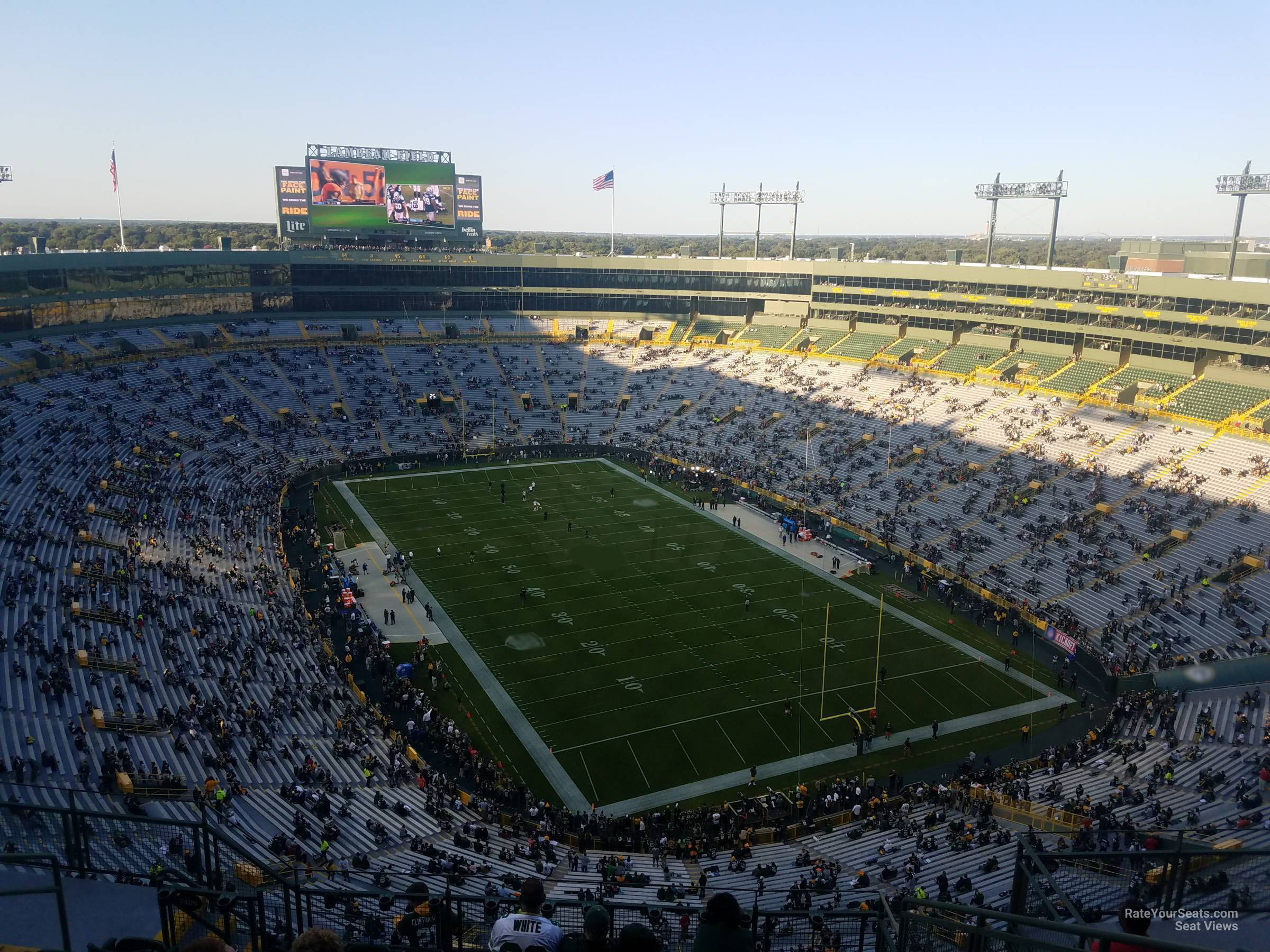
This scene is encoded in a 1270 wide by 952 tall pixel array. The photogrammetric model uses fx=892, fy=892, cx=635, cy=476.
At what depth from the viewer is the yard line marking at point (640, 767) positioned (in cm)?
2309

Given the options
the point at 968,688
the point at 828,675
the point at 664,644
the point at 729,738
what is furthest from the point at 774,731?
the point at 968,688

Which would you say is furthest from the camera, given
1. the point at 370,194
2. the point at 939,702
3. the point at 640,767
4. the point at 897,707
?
the point at 370,194

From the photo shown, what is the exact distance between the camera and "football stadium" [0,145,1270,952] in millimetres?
10242

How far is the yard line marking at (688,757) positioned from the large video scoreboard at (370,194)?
5537cm

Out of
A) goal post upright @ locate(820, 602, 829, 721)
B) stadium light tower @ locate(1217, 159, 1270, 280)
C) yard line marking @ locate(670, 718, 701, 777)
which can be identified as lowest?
yard line marking @ locate(670, 718, 701, 777)

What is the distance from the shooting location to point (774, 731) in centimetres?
2572

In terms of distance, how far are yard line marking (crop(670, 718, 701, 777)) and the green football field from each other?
5 cm

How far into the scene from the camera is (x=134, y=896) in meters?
8.10

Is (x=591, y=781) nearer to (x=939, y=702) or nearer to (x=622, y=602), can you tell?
(x=939, y=702)

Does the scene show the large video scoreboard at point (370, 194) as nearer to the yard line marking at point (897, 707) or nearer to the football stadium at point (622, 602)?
the football stadium at point (622, 602)

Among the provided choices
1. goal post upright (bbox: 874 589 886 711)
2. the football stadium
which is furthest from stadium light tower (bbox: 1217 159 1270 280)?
goal post upright (bbox: 874 589 886 711)

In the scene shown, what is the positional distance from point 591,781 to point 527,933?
1874cm

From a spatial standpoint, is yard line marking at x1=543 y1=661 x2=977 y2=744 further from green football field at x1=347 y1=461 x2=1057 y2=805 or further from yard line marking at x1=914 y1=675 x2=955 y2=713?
yard line marking at x1=914 y1=675 x2=955 y2=713

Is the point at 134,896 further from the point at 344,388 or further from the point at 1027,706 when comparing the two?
the point at 344,388
